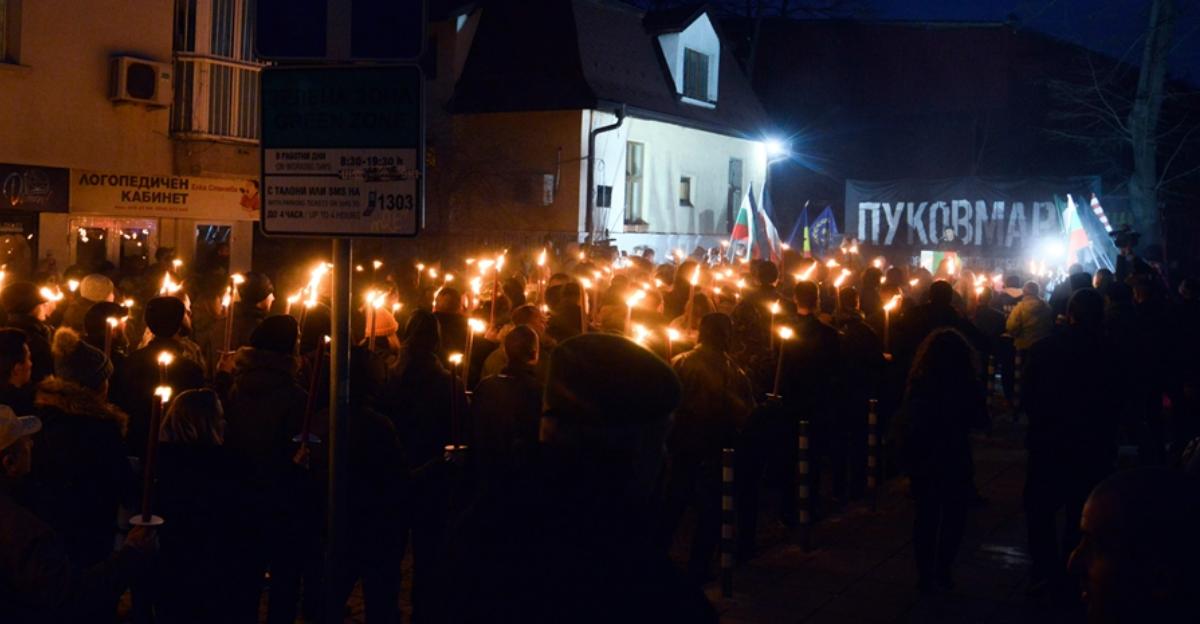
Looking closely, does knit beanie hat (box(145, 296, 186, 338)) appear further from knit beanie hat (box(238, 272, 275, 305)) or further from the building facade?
the building facade

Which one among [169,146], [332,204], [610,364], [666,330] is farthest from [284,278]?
[610,364]

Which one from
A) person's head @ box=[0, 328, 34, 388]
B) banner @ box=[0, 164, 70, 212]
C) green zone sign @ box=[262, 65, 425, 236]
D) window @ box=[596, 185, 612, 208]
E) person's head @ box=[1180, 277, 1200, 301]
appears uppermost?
Result: window @ box=[596, 185, 612, 208]

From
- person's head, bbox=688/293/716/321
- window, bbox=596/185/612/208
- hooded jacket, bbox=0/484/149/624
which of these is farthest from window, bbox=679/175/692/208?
hooded jacket, bbox=0/484/149/624

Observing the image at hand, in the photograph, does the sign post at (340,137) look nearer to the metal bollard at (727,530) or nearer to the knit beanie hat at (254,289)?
the metal bollard at (727,530)

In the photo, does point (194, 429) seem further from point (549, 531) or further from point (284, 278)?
point (284, 278)

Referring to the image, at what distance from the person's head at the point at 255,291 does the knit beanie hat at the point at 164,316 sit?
2.12 m

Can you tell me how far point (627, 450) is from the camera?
2.90 m

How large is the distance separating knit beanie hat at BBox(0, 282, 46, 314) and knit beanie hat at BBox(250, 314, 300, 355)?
8.95ft

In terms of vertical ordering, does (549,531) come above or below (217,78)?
below

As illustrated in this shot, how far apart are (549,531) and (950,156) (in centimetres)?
4002

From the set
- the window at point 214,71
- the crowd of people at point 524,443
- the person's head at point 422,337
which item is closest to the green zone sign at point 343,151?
the crowd of people at point 524,443

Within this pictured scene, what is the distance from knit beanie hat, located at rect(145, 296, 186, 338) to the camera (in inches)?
307

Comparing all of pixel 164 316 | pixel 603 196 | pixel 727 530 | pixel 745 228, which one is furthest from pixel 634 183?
pixel 164 316

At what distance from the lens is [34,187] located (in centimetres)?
1836
